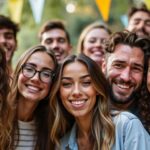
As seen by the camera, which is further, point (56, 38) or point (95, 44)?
point (56, 38)

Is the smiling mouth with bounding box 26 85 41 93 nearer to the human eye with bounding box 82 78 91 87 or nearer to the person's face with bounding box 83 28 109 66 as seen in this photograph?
the human eye with bounding box 82 78 91 87

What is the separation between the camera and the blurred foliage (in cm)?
1471

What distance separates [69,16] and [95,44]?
11.5 metres

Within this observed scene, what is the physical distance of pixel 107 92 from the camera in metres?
4.07

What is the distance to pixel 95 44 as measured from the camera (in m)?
6.30

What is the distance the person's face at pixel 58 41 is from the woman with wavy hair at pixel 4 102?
223cm

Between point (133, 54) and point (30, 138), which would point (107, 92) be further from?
point (30, 138)

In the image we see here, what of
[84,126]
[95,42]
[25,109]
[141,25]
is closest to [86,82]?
[84,126]

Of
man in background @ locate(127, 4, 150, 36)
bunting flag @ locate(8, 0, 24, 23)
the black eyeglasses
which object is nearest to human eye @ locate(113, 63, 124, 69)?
the black eyeglasses

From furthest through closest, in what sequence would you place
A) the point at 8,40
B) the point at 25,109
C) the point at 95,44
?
the point at 95,44
the point at 8,40
the point at 25,109

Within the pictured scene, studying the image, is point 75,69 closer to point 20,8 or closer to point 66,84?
point 66,84

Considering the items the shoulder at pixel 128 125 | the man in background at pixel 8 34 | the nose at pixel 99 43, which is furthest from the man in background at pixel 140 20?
the shoulder at pixel 128 125

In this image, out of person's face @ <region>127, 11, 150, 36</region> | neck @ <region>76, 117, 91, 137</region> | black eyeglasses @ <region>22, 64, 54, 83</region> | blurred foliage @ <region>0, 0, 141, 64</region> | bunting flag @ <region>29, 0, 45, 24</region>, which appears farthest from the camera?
blurred foliage @ <region>0, 0, 141, 64</region>

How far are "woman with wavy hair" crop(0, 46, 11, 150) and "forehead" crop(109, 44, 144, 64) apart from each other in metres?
1.10
